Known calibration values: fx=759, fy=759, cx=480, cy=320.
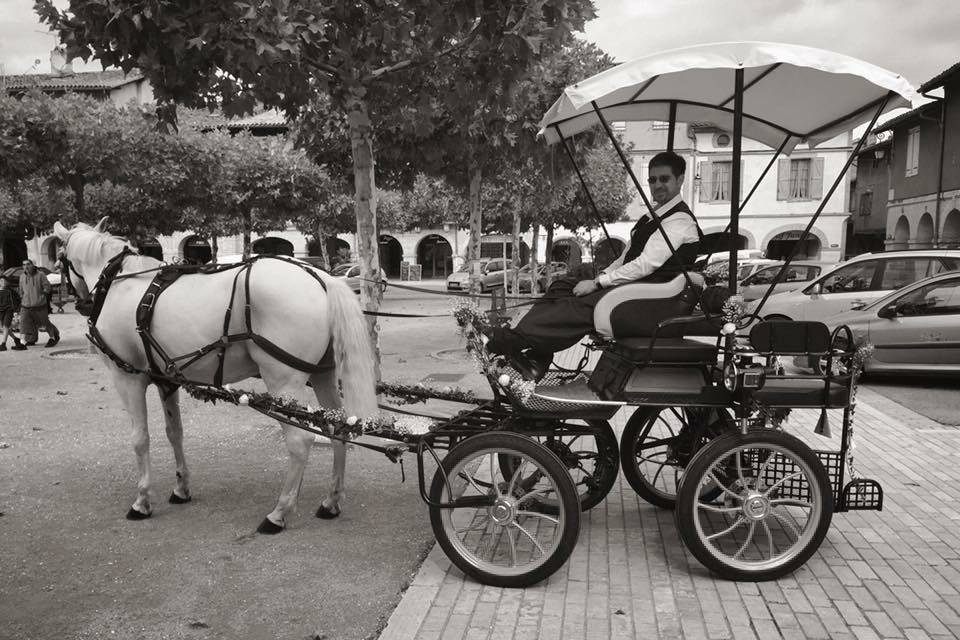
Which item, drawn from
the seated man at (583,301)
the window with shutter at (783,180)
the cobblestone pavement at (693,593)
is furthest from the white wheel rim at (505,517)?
the window with shutter at (783,180)

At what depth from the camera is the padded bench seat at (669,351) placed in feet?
13.1

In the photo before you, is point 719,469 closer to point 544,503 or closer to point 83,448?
point 544,503

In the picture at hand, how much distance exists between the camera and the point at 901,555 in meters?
4.27

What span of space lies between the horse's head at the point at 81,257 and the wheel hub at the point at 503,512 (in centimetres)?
324

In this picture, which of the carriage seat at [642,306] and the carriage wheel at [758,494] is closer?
the carriage wheel at [758,494]

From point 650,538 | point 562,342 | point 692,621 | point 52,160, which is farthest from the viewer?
point 52,160

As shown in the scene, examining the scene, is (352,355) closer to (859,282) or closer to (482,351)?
(482,351)

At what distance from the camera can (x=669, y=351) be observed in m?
4.01

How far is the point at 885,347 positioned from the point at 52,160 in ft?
53.6

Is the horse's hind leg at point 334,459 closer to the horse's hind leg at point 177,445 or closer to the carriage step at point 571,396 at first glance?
the horse's hind leg at point 177,445

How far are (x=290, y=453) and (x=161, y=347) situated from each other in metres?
1.08

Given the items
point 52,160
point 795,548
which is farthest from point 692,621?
point 52,160

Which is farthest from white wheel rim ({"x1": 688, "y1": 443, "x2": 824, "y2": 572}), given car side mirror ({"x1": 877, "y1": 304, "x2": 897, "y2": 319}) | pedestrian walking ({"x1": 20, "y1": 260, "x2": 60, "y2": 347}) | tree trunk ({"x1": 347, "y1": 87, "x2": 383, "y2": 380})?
pedestrian walking ({"x1": 20, "y1": 260, "x2": 60, "y2": 347})

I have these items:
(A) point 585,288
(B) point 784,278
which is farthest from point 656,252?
(B) point 784,278
